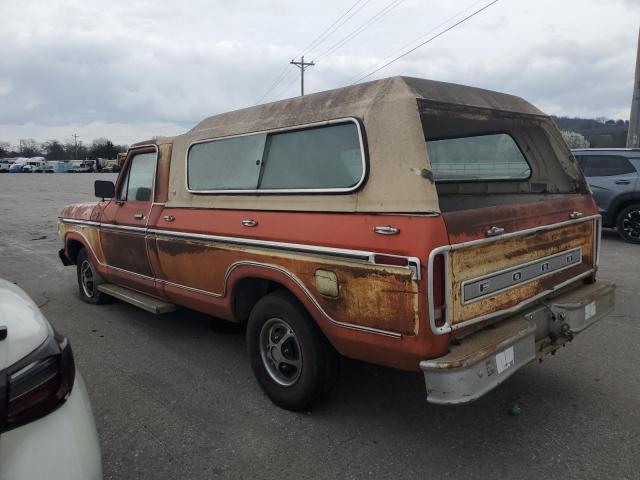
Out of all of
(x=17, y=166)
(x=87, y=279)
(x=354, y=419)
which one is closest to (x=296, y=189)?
(x=354, y=419)

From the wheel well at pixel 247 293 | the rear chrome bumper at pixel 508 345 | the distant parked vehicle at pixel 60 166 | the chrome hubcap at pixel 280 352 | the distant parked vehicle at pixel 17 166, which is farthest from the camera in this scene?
the distant parked vehicle at pixel 60 166

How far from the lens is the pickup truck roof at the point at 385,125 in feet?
8.95

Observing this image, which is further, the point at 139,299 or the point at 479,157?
the point at 139,299

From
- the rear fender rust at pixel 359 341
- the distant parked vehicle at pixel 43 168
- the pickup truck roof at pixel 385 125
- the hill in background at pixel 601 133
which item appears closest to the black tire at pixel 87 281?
the pickup truck roof at pixel 385 125

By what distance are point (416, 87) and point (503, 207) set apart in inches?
34.1

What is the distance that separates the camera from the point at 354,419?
329cm

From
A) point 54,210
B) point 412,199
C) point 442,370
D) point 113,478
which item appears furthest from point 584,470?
point 54,210

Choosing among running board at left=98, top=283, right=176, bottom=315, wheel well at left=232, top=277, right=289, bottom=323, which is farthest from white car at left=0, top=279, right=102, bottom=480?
running board at left=98, top=283, right=176, bottom=315

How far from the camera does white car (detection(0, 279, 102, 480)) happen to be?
62.4 inches

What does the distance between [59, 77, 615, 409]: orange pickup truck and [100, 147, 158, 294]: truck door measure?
44 mm

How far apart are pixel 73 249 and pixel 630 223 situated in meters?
9.28

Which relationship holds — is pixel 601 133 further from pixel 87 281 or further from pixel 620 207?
pixel 87 281

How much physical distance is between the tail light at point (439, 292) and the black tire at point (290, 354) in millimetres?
874

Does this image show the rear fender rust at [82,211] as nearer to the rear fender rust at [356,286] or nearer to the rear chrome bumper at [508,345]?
the rear fender rust at [356,286]
